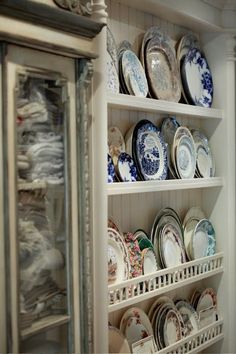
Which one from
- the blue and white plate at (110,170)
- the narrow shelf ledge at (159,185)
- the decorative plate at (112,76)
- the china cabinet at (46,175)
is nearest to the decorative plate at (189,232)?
the narrow shelf ledge at (159,185)

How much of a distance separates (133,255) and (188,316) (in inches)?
23.9

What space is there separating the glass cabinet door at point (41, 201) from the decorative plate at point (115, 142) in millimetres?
553

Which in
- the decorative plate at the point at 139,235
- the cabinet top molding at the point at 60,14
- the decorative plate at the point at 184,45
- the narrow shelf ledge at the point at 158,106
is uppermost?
the decorative plate at the point at 184,45

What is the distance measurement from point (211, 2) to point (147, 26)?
0.36 metres

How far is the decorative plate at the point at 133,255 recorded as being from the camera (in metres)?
2.21

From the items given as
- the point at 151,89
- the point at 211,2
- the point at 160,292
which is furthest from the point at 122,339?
the point at 211,2

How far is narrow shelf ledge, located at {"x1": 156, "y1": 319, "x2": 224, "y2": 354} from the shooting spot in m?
2.40

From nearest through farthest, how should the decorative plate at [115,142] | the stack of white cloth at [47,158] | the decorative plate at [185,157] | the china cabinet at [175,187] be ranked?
the stack of white cloth at [47,158] < the china cabinet at [175,187] < the decorative plate at [115,142] < the decorative plate at [185,157]

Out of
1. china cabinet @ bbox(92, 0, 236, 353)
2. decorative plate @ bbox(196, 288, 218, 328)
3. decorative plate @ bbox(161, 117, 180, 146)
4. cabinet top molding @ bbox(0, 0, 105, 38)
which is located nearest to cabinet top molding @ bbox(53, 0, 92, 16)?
cabinet top molding @ bbox(0, 0, 105, 38)

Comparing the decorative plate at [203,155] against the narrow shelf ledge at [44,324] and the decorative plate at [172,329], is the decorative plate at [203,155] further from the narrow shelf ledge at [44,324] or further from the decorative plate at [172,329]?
the narrow shelf ledge at [44,324]

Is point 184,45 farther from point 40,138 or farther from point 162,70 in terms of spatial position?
point 40,138

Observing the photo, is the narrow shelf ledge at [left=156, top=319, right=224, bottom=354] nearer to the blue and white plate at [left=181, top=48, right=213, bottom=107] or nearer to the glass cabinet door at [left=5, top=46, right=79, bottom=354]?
the glass cabinet door at [left=5, top=46, right=79, bottom=354]

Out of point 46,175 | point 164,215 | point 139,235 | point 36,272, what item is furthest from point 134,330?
point 46,175

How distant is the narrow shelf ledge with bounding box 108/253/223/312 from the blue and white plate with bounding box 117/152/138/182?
15.8 inches
